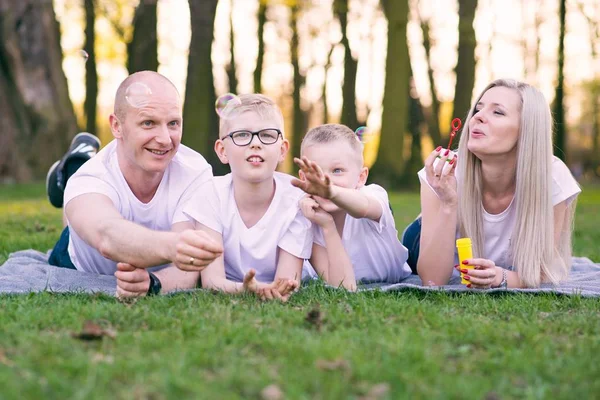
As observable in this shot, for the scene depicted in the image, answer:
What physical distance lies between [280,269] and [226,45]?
60.3 ft

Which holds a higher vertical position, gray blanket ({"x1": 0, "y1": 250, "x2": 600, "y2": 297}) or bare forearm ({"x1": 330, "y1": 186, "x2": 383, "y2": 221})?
bare forearm ({"x1": 330, "y1": 186, "x2": 383, "y2": 221})

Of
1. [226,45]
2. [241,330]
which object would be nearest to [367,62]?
[226,45]

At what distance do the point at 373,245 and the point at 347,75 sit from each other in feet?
47.4

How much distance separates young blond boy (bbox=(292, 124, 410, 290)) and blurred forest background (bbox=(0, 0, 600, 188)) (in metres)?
1.20

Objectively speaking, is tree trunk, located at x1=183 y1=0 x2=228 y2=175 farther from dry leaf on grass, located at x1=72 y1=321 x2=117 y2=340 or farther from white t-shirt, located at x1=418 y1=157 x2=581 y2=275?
dry leaf on grass, located at x1=72 y1=321 x2=117 y2=340

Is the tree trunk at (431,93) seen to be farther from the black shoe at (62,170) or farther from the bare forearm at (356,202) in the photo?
the bare forearm at (356,202)

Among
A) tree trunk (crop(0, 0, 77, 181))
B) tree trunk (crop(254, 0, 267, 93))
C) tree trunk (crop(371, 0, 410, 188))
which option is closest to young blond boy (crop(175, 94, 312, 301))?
tree trunk (crop(371, 0, 410, 188))

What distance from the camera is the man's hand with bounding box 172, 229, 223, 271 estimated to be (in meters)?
3.07

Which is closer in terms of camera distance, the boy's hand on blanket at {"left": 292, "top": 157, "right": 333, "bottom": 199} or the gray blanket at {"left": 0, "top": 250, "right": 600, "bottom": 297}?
the boy's hand on blanket at {"left": 292, "top": 157, "right": 333, "bottom": 199}

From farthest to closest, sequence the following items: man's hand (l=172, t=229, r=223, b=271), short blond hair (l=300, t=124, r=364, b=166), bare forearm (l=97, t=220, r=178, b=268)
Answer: short blond hair (l=300, t=124, r=364, b=166), bare forearm (l=97, t=220, r=178, b=268), man's hand (l=172, t=229, r=223, b=271)

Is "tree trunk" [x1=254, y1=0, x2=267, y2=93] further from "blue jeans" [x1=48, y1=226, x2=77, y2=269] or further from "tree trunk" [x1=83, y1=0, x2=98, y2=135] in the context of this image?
"blue jeans" [x1=48, y1=226, x2=77, y2=269]

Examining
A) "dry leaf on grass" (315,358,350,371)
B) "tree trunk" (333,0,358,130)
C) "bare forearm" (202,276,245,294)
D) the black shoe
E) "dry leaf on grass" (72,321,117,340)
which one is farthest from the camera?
"tree trunk" (333,0,358,130)

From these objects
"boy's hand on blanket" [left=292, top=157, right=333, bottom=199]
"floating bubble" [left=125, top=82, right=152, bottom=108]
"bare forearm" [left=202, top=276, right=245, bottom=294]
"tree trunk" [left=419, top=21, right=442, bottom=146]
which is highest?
"tree trunk" [left=419, top=21, right=442, bottom=146]

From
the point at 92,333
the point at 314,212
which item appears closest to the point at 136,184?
the point at 314,212
